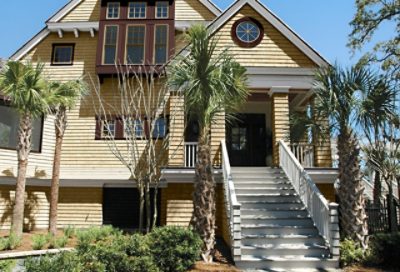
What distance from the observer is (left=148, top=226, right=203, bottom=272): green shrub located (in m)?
8.21

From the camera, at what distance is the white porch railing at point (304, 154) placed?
1407 centimetres

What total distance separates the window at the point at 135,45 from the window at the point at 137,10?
704mm

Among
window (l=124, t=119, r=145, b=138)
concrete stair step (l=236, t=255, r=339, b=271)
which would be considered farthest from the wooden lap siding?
concrete stair step (l=236, t=255, r=339, b=271)

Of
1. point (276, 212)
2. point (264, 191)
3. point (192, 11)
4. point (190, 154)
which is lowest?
point (276, 212)

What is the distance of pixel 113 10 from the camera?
17.2 meters

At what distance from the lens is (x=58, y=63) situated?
17219 millimetres

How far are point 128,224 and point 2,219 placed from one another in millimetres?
4962

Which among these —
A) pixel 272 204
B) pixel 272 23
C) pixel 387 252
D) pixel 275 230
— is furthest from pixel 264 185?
pixel 272 23

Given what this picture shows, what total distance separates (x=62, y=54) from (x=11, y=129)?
13.5 feet

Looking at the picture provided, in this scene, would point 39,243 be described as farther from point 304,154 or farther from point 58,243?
point 304,154

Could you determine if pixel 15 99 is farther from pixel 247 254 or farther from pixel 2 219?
pixel 247 254

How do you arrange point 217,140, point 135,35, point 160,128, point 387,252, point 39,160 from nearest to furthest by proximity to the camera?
point 387,252, point 217,140, point 39,160, point 160,128, point 135,35

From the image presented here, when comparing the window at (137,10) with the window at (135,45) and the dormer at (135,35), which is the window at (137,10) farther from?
the window at (135,45)

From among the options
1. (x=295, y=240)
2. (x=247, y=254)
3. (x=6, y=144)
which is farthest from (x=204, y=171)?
(x=6, y=144)
